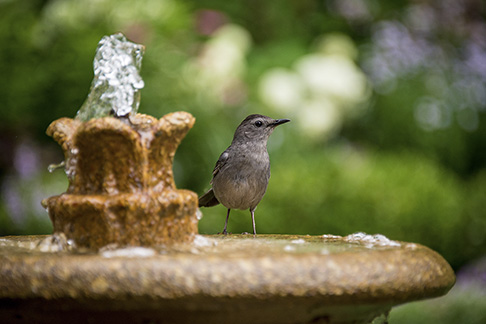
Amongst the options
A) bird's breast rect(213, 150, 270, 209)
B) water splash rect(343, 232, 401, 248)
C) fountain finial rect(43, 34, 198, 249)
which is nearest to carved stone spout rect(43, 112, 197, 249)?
fountain finial rect(43, 34, 198, 249)

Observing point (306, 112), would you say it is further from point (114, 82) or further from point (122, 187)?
point (122, 187)

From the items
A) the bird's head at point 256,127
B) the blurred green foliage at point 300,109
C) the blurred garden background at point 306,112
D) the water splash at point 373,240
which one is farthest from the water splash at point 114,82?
the blurred green foliage at point 300,109

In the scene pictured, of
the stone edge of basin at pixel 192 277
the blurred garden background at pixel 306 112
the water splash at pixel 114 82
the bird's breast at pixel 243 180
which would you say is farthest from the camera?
the blurred garden background at pixel 306 112

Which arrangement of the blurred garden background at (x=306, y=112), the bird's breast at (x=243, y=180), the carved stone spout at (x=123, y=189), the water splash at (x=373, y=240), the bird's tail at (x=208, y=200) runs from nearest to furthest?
the carved stone spout at (x=123, y=189) < the water splash at (x=373, y=240) < the bird's breast at (x=243, y=180) < the bird's tail at (x=208, y=200) < the blurred garden background at (x=306, y=112)

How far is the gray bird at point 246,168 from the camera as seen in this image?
2.92m

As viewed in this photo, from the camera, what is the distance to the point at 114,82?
2303 millimetres

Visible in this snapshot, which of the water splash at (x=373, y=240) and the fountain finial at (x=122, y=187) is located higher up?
the fountain finial at (x=122, y=187)

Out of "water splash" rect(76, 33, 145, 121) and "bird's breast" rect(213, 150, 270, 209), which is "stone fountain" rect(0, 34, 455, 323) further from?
"bird's breast" rect(213, 150, 270, 209)

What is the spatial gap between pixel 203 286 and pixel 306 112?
6487 mm

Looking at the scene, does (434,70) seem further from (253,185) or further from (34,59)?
(253,185)

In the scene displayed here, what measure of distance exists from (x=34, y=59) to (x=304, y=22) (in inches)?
256

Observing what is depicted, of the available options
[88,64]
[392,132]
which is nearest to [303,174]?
[88,64]

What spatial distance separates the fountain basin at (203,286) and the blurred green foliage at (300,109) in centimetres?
362

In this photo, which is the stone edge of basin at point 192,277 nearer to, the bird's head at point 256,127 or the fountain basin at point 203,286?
the fountain basin at point 203,286
